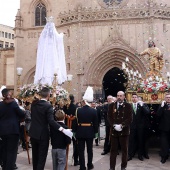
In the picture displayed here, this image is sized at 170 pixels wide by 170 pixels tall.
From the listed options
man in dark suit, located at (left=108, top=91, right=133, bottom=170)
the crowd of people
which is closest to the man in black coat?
the crowd of people

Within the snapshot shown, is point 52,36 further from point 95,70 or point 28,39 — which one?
point 28,39

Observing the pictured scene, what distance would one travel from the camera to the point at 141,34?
76.8ft

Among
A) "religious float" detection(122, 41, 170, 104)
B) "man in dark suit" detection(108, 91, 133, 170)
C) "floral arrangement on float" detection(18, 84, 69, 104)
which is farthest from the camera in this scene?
"floral arrangement on float" detection(18, 84, 69, 104)

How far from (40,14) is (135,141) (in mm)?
21675

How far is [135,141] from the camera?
8.75 metres

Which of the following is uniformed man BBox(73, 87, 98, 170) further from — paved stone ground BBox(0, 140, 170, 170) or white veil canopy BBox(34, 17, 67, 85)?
white veil canopy BBox(34, 17, 67, 85)

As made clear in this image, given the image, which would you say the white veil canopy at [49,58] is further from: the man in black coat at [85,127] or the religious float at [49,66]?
the man in black coat at [85,127]

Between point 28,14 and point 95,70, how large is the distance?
9541 mm

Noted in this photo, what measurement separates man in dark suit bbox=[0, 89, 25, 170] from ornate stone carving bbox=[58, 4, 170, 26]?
753 inches

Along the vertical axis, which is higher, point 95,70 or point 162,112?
point 95,70

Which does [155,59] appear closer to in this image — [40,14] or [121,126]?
[121,126]

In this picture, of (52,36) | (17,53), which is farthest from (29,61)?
(52,36)

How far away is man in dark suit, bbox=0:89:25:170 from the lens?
5.93 meters

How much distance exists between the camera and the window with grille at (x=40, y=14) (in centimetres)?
2716
